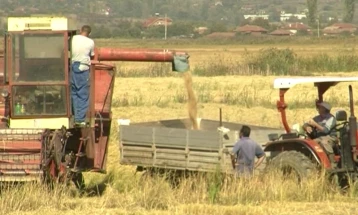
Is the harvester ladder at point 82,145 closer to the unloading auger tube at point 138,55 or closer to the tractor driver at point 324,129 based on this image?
the unloading auger tube at point 138,55

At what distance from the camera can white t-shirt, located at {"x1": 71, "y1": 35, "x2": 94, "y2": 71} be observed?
1433cm

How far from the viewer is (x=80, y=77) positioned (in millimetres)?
14320

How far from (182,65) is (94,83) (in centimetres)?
138

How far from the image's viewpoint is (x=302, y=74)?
130ft

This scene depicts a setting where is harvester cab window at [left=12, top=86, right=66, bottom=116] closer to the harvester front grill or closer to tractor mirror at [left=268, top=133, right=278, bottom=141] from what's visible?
the harvester front grill

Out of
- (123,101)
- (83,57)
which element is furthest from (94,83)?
(123,101)

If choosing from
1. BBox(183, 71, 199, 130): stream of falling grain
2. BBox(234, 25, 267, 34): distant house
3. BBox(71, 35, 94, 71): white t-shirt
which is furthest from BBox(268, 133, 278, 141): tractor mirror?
BBox(234, 25, 267, 34): distant house

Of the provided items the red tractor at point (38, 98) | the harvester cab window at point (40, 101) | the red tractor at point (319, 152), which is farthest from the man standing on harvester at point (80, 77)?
the red tractor at point (319, 152)

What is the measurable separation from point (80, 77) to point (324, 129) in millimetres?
3519

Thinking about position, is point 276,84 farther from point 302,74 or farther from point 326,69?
point 326,69

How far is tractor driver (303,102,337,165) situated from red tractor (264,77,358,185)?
0.07 m

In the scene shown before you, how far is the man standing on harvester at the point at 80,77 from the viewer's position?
1430 centimetres

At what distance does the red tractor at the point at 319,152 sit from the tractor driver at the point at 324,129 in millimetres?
69

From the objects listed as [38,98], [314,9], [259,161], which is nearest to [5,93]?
[38,98]
